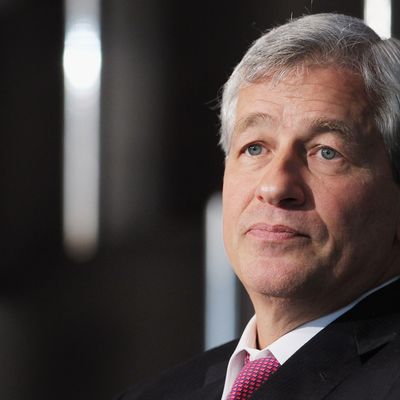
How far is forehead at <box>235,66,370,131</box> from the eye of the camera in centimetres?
195

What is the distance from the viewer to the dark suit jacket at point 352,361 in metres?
1.82

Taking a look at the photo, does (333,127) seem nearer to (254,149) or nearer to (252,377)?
(254,149)

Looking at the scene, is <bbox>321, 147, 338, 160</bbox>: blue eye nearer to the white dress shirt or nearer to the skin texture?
the skin texture

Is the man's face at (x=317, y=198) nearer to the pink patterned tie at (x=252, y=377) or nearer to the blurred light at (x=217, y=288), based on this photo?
the pink patterned tie at (x=252, y=377)

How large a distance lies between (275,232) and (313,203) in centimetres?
8

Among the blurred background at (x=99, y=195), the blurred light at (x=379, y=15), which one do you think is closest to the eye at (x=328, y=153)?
the blurred light at (x=379, y=15)

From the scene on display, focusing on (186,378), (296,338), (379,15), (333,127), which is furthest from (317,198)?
(379,15)

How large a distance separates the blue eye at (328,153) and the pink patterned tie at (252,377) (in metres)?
0.37

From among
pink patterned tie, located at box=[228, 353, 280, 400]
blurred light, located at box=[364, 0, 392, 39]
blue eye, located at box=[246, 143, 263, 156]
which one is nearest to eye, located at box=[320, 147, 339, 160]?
blue eye, located at box=[246, 143, 263, 156]

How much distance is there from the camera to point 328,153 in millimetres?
1952

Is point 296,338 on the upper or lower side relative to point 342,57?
lower

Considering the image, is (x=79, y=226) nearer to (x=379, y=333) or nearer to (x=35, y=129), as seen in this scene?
(x=35, y=129)

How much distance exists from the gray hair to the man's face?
2cm

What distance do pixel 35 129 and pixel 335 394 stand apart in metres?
1.80
